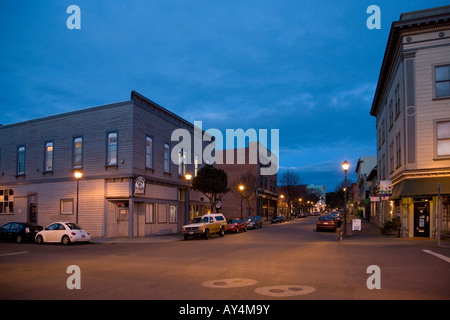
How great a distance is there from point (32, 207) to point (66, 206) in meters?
4.32

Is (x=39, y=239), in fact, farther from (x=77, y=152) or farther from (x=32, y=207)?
(x=32, y=207)

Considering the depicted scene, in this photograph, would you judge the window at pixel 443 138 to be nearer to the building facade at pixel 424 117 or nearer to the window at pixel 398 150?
the building facade at pixel 424 117

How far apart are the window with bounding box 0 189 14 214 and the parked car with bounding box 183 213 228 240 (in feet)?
57.0

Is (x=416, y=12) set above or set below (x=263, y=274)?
above

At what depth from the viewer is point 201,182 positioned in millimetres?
35219

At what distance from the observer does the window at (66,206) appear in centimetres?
3116

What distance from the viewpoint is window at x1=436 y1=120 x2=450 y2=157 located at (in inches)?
963

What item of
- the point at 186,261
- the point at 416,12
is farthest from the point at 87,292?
the point at 416,12

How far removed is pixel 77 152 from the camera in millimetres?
31469

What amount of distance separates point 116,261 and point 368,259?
9.54 meters

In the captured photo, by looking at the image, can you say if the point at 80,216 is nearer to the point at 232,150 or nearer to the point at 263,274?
the point at 263,274

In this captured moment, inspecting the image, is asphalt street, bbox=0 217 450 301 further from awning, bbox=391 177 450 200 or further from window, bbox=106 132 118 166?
window, bbox=106 132 118 166

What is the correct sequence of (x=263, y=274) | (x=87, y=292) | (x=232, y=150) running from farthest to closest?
(x=232, y=150), (x=263, y=274), (x=87, y=292)

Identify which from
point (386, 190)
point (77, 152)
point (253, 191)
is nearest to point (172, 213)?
point (77, 152)
